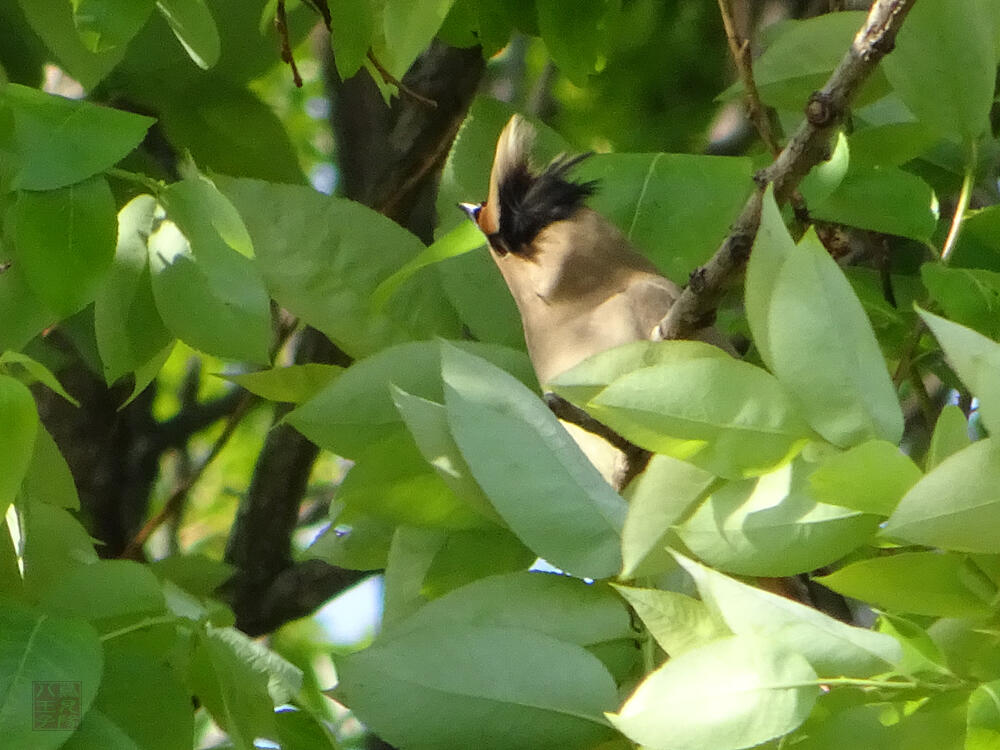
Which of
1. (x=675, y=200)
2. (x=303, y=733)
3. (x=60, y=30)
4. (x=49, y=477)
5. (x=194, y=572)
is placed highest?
(x=60, y=30)

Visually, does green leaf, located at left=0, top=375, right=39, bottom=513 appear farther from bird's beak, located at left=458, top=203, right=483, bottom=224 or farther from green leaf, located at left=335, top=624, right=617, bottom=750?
bird's beak, located at left=458, top=203, right=483, bottom=224

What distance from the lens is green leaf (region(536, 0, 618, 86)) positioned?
160 cm

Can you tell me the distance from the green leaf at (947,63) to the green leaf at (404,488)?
55 centimetres

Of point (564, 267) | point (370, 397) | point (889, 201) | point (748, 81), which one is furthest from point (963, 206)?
point (564, 267)

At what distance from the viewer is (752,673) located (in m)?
0.84

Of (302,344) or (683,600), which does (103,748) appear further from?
(302,344)

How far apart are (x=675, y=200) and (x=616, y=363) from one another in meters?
0.42

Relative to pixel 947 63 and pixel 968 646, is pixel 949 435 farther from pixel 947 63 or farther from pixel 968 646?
pixel 947 63

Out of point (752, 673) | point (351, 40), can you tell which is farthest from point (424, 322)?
point (752, 673)

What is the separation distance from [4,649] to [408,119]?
1579mm

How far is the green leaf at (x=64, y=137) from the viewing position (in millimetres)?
1146

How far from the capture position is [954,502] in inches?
33.2

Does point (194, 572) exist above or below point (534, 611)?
below

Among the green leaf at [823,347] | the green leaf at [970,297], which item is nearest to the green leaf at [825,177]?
the green leaf at [970,297]
